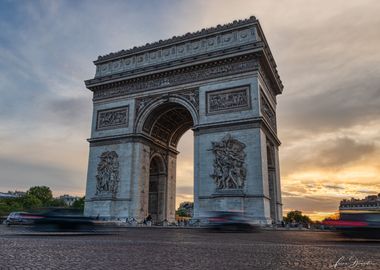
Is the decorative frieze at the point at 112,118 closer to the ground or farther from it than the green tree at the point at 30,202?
farther from it

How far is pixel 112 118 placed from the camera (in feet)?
99.6

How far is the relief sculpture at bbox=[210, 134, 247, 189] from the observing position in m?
23.7

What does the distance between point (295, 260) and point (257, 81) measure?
68.1ft

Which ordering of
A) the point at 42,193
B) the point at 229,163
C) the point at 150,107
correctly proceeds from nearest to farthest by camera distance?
the point at 229,163
the point at 150,107
the point at 42,193

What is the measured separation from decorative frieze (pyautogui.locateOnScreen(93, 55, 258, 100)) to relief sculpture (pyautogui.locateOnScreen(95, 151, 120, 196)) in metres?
5.79

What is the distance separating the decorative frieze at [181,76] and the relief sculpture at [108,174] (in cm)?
579

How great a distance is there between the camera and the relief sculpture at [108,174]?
28.0 m

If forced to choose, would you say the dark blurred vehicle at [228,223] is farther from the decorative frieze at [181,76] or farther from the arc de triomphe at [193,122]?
the decorative frieze at [181,76]

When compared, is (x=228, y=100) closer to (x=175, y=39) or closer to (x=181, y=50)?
(x=181, y=50)

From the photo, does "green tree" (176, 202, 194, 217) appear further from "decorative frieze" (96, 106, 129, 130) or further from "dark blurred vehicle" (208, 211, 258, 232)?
"dark blurred vehicle" (208, 211, 258, 232)

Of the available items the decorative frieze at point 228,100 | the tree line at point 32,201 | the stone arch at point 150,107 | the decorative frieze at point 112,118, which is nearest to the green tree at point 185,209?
the tree line at point 32,201

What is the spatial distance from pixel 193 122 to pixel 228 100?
4581 millimetres

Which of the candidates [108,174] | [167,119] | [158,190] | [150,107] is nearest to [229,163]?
[150,107]

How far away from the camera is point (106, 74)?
31.8 meters
